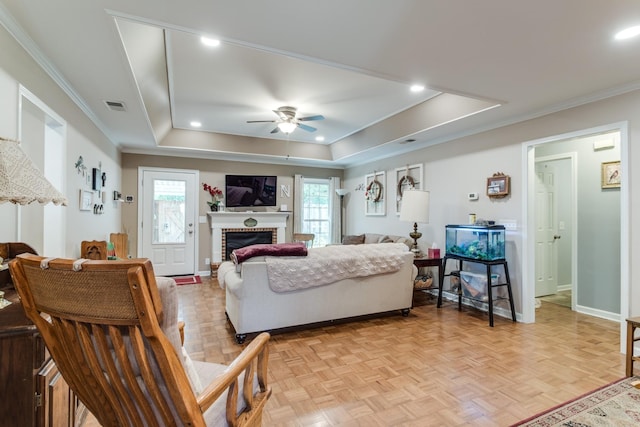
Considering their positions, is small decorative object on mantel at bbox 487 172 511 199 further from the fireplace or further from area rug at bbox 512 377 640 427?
the fireplace

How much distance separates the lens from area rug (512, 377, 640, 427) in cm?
190

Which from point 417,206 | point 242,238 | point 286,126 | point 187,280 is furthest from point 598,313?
point 187,280

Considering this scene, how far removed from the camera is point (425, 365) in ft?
8.63

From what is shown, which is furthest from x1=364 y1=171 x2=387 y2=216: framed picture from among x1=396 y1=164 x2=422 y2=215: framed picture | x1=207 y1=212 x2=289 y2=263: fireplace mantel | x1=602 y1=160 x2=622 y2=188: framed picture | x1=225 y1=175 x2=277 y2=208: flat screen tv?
x1=602 y1=160 x2=622 y2=188: framed picture

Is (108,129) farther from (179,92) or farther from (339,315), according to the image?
(339,315)

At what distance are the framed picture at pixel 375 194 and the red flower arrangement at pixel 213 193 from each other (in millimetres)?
2958

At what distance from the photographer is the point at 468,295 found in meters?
4.09

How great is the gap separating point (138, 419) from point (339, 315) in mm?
2599

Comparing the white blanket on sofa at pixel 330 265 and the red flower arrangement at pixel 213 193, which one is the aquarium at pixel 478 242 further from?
the red flower arrangement at pixel 213 193

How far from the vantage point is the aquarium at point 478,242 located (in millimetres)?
3793

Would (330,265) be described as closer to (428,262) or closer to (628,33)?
(428,262)

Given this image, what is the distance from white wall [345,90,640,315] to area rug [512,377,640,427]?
1032mm

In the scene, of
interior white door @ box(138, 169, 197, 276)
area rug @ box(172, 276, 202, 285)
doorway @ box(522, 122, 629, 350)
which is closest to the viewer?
doorway @ box(522, 122, 629, 350)

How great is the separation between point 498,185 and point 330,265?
7.78ft
